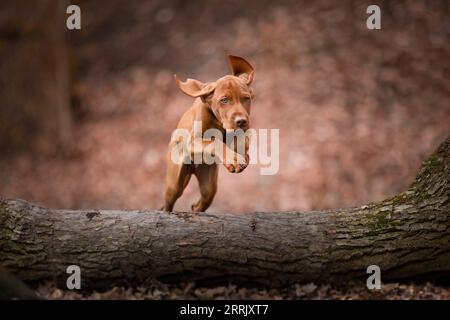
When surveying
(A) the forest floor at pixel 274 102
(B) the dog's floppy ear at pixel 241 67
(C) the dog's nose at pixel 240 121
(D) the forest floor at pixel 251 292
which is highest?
(A) the forest floor at pixel 274 102

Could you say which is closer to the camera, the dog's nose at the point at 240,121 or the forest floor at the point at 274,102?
the dog's nose at the point at 240,121

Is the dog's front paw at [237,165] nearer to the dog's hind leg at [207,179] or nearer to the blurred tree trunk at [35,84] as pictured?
the dog's hind leg at [207,179]

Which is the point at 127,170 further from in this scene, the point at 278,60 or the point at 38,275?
the point at 38,275

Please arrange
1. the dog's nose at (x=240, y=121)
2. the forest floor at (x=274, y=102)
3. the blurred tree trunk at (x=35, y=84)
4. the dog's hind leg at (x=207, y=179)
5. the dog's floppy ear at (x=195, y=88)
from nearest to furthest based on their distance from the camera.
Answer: the dog's nose at (x=240, y=121) → the dog's floppy ear at (x=195, y=88) → the dog's hind leg at (x=207, y=179) → the forest floor at (x=274, y=102) → the blurred tree trunk at (x=35, y=84)

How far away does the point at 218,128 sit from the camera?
4988 mm

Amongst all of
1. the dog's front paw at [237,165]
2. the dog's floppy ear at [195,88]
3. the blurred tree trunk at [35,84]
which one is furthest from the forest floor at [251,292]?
the blurred tree trunk at [35,84]

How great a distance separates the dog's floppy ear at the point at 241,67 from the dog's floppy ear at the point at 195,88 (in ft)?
1.08

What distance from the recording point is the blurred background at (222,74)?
36.0ft

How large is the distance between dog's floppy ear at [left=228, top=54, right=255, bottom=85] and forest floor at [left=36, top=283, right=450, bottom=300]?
1.85 metres

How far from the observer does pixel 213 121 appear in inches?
197

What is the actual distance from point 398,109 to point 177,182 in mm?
7421

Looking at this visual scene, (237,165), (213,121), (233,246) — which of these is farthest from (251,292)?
(213,121)

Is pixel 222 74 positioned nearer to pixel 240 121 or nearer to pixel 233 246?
pixel 233 246

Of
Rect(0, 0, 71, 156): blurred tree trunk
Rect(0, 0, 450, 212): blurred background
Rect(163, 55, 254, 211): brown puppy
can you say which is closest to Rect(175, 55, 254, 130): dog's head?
Rect(163, 55, 254, 211): brown puppy
